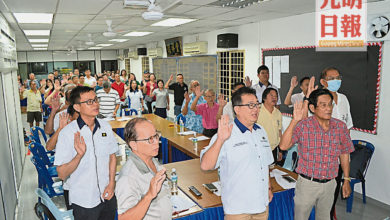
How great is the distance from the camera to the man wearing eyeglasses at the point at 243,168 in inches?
87.3

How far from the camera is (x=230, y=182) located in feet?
7.38

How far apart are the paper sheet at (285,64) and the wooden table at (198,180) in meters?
3.40

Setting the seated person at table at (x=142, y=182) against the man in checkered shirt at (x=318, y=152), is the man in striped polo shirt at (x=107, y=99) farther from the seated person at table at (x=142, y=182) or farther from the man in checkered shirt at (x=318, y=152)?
the seated person at table at (x=142, y=182)

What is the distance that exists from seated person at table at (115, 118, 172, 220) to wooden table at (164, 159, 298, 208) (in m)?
0.84

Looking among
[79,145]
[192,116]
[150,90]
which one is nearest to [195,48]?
[150,90]

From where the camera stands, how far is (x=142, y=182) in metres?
1.63

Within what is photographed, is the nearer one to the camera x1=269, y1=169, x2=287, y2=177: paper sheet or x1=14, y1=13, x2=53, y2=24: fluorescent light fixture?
x1=269, y1=169, x2=287, y2=177: paper sheet

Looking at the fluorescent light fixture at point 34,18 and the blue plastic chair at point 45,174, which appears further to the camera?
the fluorescent light fixture at point 34,18

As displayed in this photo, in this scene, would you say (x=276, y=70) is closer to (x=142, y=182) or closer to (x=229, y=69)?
(x=229, y=69)

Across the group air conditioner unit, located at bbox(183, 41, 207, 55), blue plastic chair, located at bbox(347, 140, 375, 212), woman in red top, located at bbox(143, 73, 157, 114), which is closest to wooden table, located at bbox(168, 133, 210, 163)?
blue plastic chair, located at bbox(347, 140, 375, 212)

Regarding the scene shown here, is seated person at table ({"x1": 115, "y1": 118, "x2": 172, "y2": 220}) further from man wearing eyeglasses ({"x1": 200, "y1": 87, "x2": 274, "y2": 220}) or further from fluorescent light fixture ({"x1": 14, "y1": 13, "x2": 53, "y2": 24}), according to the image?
fluorescent light fixture ({"x1": 14, "y1": 13, "x2": 53, "y2": 24})

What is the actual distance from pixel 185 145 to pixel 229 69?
3.92 metres

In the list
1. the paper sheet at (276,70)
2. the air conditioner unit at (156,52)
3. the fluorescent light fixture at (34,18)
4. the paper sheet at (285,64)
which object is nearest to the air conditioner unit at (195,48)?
the air conditioner unit at (156,52)

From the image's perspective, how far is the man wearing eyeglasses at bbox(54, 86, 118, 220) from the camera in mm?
2312
